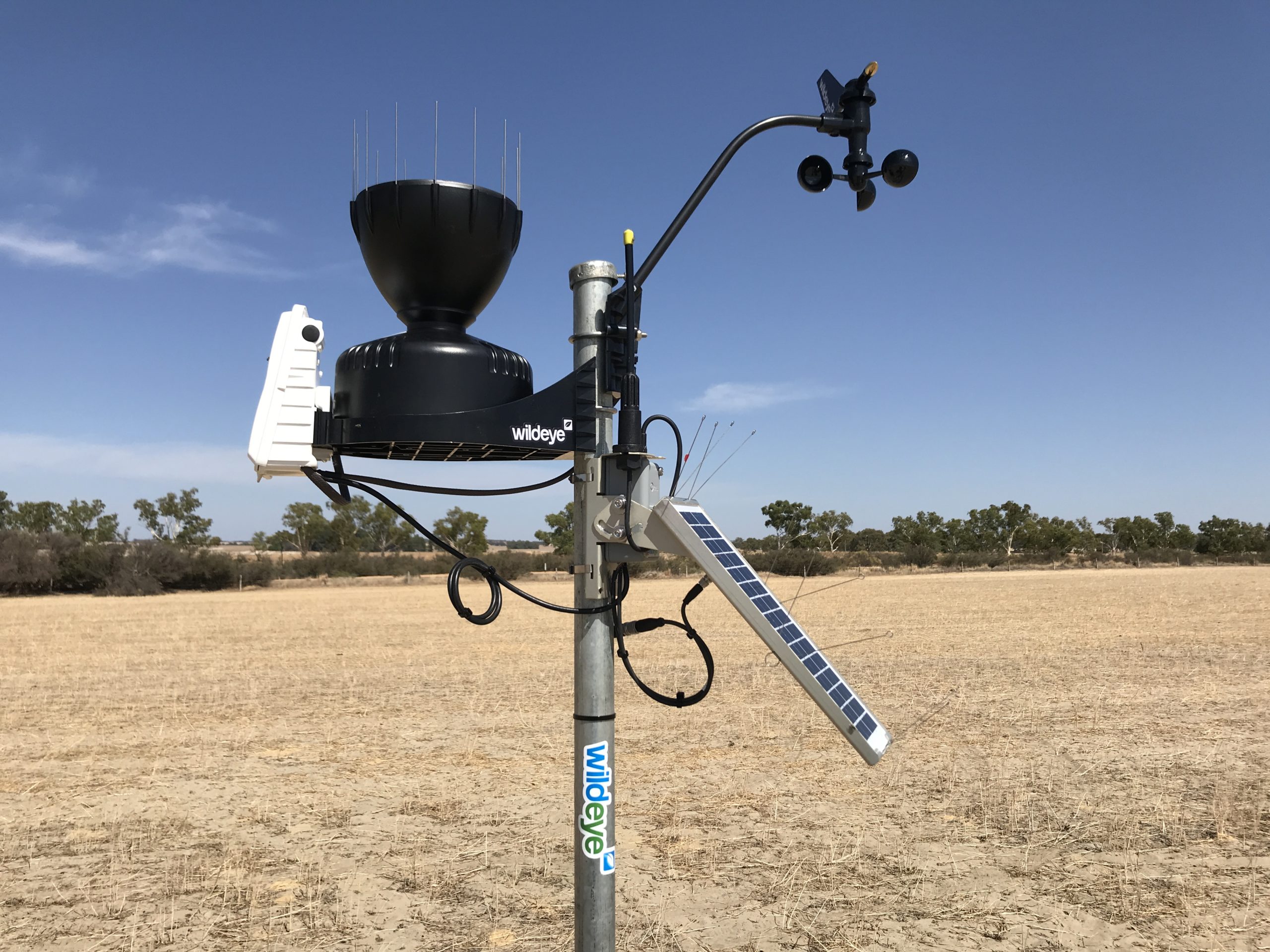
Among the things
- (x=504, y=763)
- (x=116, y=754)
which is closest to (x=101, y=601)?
(x=116, y=754)

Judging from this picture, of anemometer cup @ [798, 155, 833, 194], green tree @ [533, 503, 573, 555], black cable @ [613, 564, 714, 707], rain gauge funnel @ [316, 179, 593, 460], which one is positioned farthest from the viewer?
green tree @ [533, 503, 573, 555]

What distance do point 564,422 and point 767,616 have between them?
94cm

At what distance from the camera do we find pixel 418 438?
3.02m

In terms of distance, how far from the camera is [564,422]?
3150mm

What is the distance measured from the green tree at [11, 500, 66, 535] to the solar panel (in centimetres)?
10801

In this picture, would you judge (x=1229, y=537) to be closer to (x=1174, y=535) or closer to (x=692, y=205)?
(x=1174, y=535)

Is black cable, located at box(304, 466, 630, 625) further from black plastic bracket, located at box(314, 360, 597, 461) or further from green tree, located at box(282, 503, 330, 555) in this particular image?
green tree, located at box(282, 503, 330, 555)

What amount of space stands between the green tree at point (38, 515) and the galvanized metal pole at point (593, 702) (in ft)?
353

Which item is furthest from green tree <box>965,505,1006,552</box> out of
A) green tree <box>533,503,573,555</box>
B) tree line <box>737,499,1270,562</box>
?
green tree <box>533,503,573,555</box>

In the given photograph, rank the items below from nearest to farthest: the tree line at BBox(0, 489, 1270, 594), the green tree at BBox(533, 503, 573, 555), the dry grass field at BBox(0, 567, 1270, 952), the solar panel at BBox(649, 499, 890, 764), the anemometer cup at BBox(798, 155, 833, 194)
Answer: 1. the solar panel at BBox(649, 499, 890, 764)
2. the anemometer cup at BBox(798, 155, 833, 194)
3. the dry grass field at BBox(0, 567, 1270, 952)
4. the tree line at BBox(0, 489, 1270, 594)
5. the green tree at BBox(533, 503, 573, 555)

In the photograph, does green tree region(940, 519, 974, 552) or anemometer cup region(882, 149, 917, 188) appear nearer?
anemometer cup region(882, 149, 917, 188)

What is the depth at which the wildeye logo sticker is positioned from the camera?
3.14 m

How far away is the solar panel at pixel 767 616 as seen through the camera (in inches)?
116

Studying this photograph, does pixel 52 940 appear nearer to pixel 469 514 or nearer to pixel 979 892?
pixel 979 892
